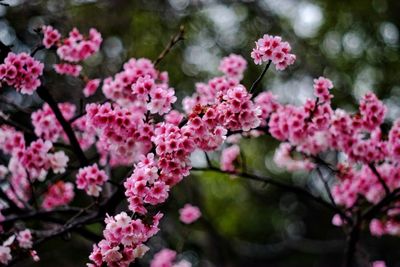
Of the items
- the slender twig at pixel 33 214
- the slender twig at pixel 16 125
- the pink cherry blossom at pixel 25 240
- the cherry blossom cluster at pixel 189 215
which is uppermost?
the slender twig at pixel 16 125

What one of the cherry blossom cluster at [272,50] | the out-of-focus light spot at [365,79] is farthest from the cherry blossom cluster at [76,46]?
the out-of-focus light spot at [365,79]

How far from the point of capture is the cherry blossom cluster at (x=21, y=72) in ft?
9.89

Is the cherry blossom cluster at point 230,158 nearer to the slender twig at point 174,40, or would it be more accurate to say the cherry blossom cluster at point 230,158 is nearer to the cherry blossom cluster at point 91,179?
the slender twig at point 174,40

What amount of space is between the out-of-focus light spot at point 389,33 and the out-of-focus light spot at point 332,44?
2.81 ft

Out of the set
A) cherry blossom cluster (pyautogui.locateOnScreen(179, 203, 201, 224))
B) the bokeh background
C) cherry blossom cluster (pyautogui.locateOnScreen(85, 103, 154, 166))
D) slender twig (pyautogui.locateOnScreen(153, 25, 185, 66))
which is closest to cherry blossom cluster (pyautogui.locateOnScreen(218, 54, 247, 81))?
slender twig (pyautogui.locateOnScreen(153, 25, 185, 66))

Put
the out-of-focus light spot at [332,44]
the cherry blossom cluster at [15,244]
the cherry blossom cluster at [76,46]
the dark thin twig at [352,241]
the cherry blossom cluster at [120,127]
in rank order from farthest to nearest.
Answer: the out-of-focus light spot at [332,44], the dark thin twig at [352,241], the cherry blossom cluster at [76,46], the cherry blossom cluster at [15,244], the cherry blossom cluster at [120,127]

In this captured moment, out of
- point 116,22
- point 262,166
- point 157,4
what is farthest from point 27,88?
point 262,166

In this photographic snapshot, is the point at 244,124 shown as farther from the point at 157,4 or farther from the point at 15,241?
the point at 157,4

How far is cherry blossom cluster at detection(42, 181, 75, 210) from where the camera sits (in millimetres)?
4473

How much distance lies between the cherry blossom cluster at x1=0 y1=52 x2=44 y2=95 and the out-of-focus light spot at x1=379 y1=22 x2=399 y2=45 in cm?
696

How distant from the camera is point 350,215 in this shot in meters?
4.43

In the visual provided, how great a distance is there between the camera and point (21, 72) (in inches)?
121

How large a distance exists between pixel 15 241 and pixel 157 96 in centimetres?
155

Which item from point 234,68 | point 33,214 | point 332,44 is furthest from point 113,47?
point 33,214
